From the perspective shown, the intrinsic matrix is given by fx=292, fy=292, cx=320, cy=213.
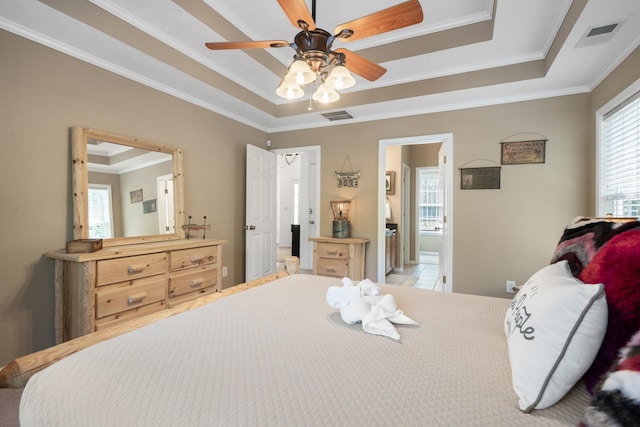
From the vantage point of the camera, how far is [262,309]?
1.37 metres

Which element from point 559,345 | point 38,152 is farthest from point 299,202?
point 559,345

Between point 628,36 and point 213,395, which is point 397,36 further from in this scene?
point 213,395

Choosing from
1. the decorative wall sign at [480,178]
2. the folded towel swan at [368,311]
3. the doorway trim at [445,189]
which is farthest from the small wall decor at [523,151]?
the folded towel swan at [368,311]

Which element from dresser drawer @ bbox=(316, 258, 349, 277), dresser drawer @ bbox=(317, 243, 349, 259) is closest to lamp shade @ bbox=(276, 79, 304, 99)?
dresser drawer @ bbox=(317, 243, 349, 259)

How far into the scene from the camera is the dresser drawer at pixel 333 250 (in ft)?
12.4

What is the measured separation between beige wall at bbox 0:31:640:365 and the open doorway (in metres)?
0.34

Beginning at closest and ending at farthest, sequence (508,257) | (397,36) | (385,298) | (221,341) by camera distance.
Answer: (221,341), (385,298), (397,36), (508,257)

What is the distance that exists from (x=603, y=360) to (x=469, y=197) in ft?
9.80

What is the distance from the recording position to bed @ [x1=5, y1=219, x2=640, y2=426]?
0.69 m

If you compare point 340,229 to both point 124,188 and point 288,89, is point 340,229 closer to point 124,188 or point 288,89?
point 288,89

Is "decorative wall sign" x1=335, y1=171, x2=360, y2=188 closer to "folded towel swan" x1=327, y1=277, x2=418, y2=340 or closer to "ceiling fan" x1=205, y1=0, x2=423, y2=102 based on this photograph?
"ceiling fan" x1=205, y1=0, x2=423, y2=102

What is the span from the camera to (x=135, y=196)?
2.76 meters

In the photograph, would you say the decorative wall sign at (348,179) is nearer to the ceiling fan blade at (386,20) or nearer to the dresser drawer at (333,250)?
the dresser drawer at (333,250)

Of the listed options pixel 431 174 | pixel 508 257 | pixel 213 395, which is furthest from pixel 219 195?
pixel 431 174
